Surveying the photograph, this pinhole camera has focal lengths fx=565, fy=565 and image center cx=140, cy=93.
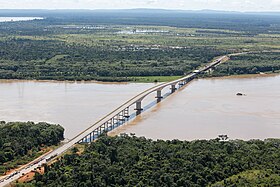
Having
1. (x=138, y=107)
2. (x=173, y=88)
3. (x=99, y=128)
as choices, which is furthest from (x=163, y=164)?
(x=173, y=88)

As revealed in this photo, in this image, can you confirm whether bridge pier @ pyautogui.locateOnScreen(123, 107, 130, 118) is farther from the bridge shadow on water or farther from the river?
the river

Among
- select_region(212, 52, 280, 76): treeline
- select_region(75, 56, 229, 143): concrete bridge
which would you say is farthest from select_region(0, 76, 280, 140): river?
select_region(212, 52, 280, 76): treeline

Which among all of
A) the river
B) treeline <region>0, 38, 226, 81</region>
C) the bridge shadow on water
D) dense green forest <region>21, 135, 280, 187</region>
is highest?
treeline <region>0, 38, 226, 81</region>

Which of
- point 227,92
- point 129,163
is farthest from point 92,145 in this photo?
point 227,92

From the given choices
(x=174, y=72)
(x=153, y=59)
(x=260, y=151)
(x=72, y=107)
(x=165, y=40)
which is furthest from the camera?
(x=165, y=40)

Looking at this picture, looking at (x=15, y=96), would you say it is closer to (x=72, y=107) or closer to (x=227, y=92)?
(x=72, y=107)

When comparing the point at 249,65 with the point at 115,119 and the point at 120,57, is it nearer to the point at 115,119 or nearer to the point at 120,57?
the point at 120,57
